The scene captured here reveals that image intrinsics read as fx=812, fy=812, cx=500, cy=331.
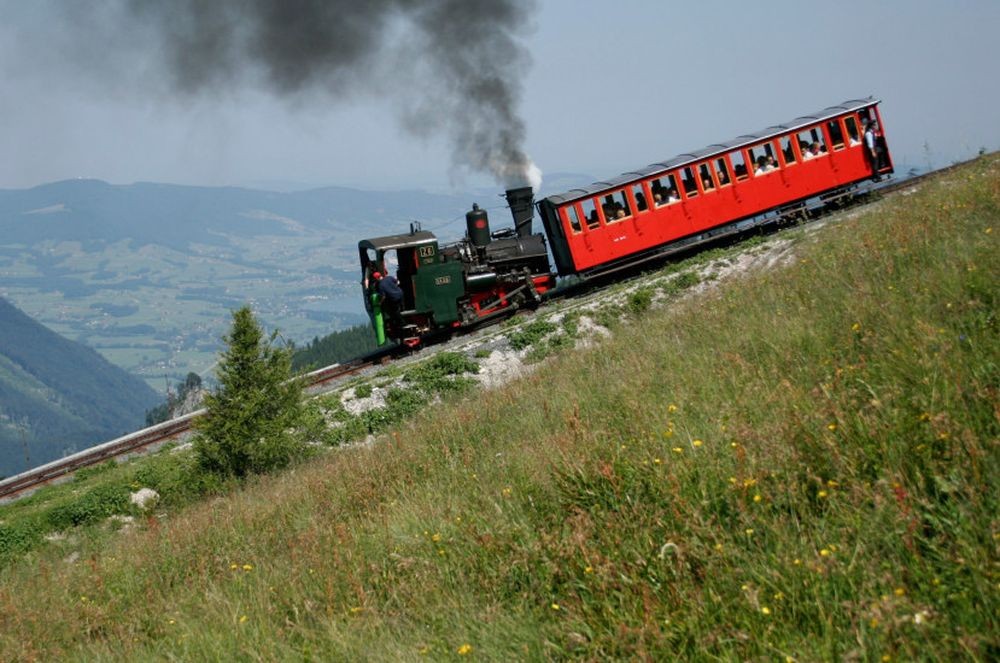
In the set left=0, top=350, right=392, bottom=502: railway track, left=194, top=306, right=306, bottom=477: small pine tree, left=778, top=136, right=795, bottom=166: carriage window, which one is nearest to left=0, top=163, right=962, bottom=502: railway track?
left=0, top=350, right=392, bottom=502: railway track

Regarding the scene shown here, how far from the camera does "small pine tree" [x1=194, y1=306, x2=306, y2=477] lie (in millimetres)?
14055

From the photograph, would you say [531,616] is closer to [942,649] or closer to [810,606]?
[810,606]

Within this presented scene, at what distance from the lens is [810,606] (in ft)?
11.8

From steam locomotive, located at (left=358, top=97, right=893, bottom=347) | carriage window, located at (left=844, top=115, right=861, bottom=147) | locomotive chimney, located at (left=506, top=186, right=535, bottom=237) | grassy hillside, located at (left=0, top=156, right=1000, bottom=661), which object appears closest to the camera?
grassy hillside, located at (left=0, top=156, right=1000, bottom=661)

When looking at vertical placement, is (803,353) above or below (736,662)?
above

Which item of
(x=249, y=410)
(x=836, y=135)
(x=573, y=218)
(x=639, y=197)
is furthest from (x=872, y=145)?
(x=249, y=410)

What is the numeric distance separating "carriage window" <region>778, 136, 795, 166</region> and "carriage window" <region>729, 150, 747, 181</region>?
1154 millimetres

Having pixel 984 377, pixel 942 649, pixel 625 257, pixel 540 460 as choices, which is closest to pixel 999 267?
pixel 984 377

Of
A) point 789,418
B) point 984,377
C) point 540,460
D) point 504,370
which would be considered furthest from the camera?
point 504,370

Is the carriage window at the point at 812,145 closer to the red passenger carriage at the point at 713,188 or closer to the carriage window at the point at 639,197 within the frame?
the red passenger carriage at the point at 713,188

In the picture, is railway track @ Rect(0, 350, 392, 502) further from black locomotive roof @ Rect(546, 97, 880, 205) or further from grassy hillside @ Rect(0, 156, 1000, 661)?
grassy hillside @ Rect(0, 156, 1000, 661)

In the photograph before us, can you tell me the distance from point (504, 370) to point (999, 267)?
37.7 feet

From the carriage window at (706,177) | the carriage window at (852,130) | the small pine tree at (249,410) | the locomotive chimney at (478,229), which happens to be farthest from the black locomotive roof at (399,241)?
the carriage window at (852,130)

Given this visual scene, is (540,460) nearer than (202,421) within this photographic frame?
Yes
